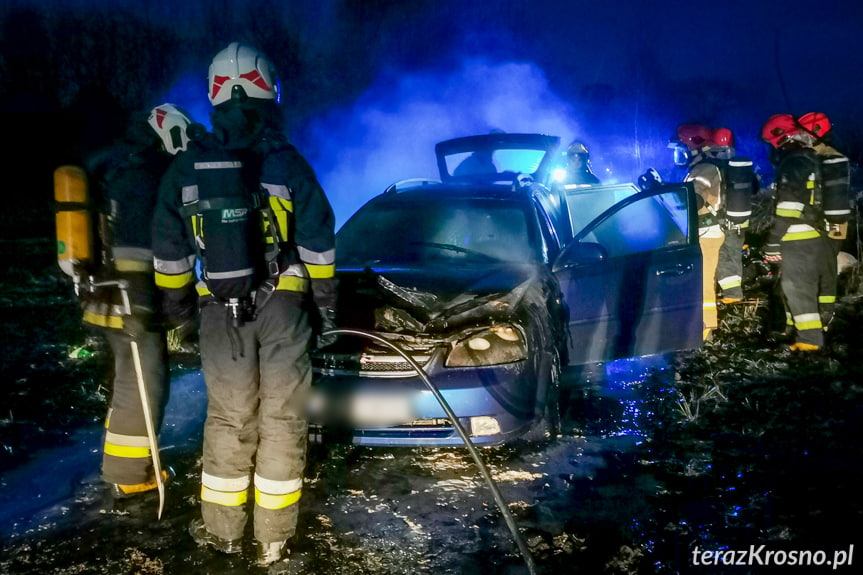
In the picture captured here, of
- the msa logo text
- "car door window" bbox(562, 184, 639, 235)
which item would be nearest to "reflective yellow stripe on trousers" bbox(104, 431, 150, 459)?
the msa logo text

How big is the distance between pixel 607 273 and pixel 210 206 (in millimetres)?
2974

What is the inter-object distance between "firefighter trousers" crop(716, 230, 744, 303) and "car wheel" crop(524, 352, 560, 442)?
3378 millimetres

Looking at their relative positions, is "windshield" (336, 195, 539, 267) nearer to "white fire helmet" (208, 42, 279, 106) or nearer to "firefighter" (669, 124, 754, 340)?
"white fire helmet" (208, 42, 279, 106)

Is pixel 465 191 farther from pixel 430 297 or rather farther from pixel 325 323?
pixel 325 323

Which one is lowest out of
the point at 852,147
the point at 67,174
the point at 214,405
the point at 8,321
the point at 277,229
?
the point at 8,321

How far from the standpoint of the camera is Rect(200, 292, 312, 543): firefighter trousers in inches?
103

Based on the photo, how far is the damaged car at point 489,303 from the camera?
10.8 feet

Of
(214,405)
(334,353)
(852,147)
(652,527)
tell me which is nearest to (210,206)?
(214,405)

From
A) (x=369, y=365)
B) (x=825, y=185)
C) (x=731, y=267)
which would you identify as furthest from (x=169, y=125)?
(x=731, y=267)

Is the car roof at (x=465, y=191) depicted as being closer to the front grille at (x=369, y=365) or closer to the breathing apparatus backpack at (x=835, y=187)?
the front grille at (x=369, y=365)

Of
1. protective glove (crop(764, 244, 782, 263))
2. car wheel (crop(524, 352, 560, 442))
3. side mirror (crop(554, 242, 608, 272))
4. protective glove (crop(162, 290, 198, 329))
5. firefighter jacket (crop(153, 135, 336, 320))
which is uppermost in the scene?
firefighter jacket (crop(153, 135, 336, 320))

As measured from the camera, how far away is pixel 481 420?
10.8ft

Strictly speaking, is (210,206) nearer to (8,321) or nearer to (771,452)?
(771,452)

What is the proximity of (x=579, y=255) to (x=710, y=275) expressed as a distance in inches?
105
